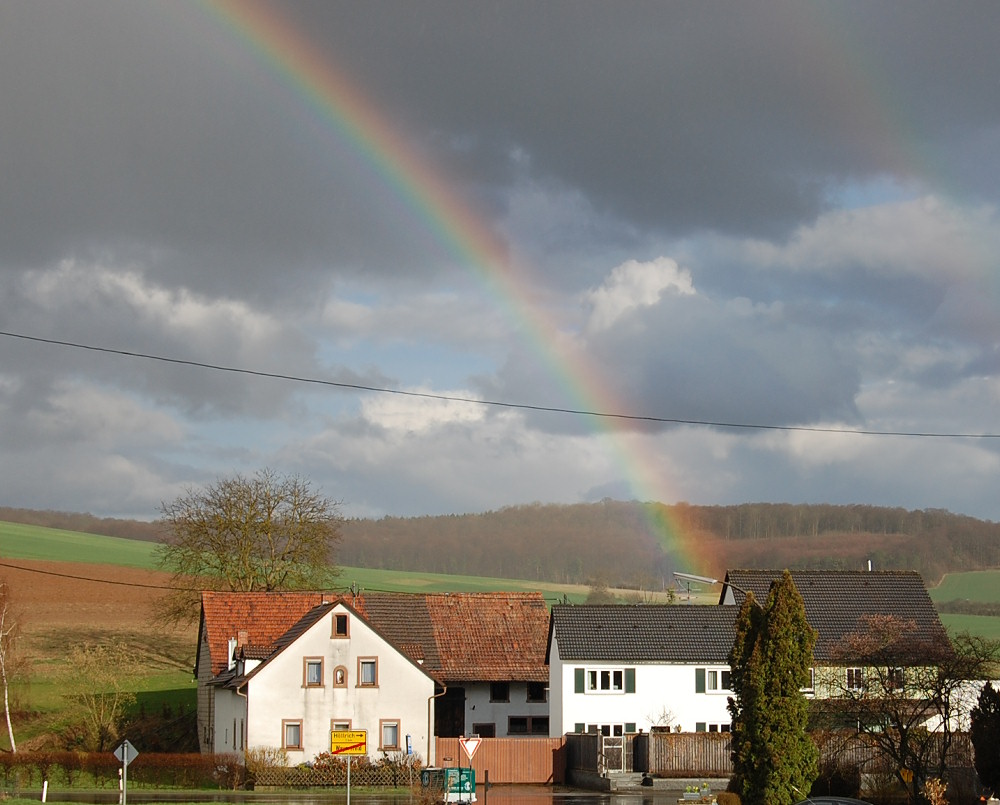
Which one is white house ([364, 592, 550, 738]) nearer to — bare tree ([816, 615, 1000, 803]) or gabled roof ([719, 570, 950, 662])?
gabled roof ([719, 570, 950, 662])

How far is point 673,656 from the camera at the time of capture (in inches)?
2825

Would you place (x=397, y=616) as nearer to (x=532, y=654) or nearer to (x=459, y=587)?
(x=532, y=654)

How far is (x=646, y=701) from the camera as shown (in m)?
71.2

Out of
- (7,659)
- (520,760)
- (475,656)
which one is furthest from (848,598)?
(7,659)

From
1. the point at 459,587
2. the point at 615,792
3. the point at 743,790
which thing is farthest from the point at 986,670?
the point at 459,587

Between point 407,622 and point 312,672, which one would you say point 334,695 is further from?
point 407,622

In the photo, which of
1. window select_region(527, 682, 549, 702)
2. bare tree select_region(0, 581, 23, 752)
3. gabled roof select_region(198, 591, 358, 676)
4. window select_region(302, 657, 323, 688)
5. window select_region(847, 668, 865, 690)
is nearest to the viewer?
window select_region(847, 668, 865, 690)

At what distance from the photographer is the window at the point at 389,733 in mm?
65062

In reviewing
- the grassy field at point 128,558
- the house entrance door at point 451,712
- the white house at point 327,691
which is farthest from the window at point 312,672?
the grassy field at point 128,558

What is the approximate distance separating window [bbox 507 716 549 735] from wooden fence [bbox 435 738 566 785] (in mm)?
10780

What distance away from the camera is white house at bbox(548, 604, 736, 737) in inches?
2788

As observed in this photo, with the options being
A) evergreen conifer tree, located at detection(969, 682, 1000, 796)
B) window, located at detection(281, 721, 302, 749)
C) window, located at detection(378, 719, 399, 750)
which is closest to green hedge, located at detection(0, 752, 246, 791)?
window, located at detection(281, 721, 302, 749)

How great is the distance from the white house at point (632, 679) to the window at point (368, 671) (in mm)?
11039

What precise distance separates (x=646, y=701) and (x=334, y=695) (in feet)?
58.2
